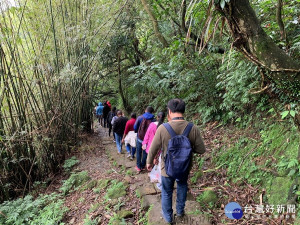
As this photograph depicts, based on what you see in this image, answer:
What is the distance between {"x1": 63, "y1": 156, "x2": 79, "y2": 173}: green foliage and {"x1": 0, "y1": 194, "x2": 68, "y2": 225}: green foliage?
126cm

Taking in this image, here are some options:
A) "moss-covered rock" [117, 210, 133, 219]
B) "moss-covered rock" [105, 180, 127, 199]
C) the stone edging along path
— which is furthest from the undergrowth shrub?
"moss-covered rock" [105, 180, 127, 199]

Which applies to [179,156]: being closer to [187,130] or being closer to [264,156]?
[187,130]

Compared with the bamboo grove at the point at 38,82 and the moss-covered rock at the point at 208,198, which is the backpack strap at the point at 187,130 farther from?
the bamboo grove at the point at 38,82

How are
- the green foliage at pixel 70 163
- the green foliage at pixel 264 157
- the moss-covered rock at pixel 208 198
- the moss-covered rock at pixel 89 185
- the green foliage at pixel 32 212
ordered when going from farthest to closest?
the green foliage at pixel 70 163 < the moss-covered rock at pixel 89 185 < the green foliage at pixel 32 212 < the moss-covered rock at pixel 208 198 < the green foliage at pixel 264 157

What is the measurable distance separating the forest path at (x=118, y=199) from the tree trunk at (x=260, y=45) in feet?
6.34

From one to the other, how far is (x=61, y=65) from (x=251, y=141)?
5.20 m

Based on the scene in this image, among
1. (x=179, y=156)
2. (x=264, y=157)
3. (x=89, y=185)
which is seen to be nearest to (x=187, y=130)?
→ (x=179, y=156)

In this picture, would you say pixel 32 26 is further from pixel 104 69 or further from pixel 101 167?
pixel 104 69

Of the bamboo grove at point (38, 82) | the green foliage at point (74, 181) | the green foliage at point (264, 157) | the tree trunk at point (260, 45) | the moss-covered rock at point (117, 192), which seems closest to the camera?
the tree trunk at point (260, 45)

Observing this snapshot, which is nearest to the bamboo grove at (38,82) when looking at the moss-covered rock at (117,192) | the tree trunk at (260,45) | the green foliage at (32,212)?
the green foliage at (32,212)

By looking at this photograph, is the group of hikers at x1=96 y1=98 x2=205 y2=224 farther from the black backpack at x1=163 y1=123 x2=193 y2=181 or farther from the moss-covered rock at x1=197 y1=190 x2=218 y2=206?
the moss-covered rock at x1=197 y1=190 x2=218 y2=206

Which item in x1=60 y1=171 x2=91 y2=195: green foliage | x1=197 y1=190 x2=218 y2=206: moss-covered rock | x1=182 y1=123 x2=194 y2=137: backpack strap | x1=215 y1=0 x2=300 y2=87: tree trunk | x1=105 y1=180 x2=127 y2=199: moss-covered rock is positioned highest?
x1=215 y1=0 x2=300 y2=87: tree trunk

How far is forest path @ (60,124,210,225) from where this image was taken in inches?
104

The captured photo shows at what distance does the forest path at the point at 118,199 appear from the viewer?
2.64 m
